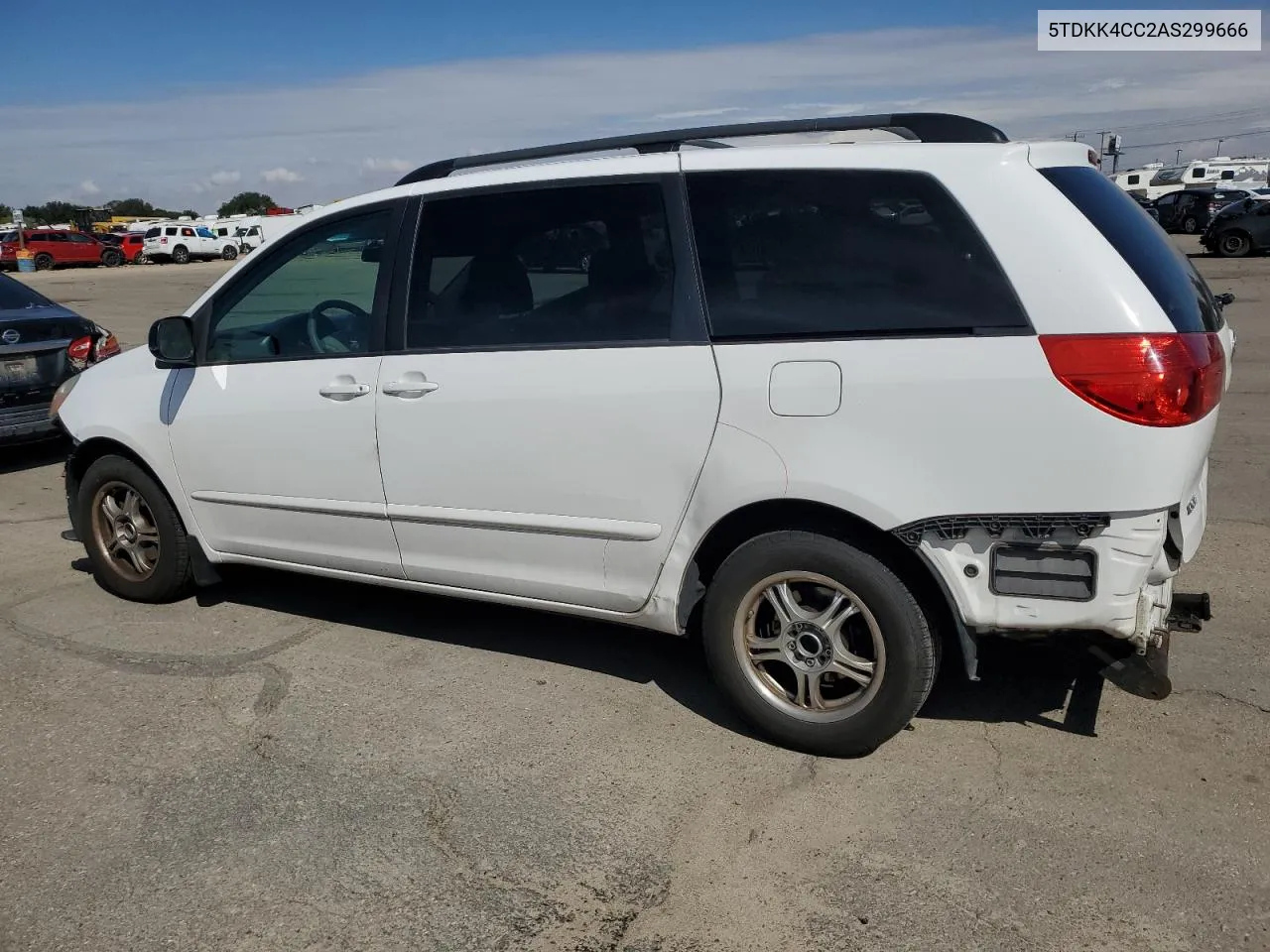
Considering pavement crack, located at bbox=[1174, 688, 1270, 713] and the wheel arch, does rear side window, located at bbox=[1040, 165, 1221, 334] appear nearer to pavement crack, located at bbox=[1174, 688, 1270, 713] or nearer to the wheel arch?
the wheel arch

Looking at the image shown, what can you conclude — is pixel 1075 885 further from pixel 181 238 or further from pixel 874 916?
pixel 181 238

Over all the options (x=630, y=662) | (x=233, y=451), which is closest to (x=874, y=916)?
(x=630, y=662)

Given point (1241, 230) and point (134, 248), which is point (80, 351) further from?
point (134, 248)

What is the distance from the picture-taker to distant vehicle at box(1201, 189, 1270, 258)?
2617 cm

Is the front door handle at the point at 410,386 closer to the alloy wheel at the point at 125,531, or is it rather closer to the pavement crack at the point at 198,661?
the pavement crack at the point at 198,661

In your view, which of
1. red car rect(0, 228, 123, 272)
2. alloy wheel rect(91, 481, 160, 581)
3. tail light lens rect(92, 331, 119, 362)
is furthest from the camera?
red car rect(0, 228, 123, 272)

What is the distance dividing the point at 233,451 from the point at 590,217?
72.2 inches

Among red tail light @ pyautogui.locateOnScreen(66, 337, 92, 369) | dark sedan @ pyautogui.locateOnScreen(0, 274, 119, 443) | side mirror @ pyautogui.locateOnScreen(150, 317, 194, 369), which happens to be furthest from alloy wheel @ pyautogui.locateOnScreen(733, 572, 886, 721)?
red tail light @ pyautogui.locateOnScreen(66, 337, 92, 369)

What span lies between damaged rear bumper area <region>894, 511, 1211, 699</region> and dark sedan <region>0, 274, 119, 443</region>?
22.6 feet

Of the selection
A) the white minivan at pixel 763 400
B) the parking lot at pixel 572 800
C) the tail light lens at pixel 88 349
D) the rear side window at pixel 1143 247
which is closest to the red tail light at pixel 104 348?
the tail light lens at pixel 88 349

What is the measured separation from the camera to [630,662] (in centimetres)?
438

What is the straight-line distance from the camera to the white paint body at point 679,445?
3.05 meters

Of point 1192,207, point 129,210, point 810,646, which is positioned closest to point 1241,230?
point 1192,207

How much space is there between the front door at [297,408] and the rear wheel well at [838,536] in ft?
4.51
